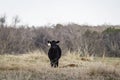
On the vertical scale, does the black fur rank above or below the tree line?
above

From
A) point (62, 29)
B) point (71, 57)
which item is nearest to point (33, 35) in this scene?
point (62, 29)

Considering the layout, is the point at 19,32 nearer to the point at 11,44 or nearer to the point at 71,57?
the point at 11,44

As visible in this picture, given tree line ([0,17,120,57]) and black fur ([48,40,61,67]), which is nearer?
black fur ([48,40,61,67])

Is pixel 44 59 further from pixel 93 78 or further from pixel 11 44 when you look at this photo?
pixel 11 44

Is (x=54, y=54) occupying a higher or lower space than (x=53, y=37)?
higher

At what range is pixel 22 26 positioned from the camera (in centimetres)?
3834

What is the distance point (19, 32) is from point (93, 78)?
25.9 metres

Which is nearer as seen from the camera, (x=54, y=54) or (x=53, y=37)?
(x=54, y=54)

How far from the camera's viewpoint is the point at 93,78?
10570 mm

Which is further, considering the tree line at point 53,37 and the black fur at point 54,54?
the tree line at point 53,37

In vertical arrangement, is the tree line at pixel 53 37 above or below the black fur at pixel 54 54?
below

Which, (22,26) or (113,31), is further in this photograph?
(22,26)

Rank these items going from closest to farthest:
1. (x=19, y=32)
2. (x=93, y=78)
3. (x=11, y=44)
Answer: (x=93, y=78) → (x=11, y=44) → (x=19, y=32)

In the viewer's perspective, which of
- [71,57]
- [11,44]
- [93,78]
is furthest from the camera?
[11,44]
